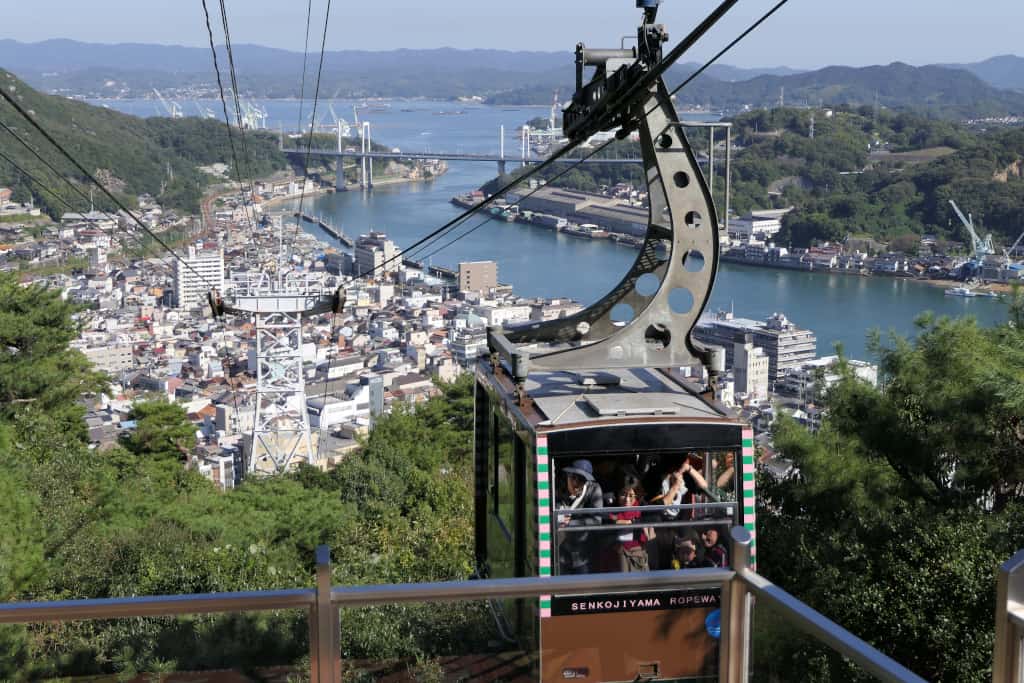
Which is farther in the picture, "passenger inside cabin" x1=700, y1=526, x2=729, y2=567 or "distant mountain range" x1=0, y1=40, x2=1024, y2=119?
"distant mountain range" x1=0, y1=40, x2=1024, y2=119

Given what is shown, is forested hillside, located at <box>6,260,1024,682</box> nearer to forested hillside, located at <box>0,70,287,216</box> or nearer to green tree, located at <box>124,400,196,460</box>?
green tree, located at <box>124,400,196,460</box>

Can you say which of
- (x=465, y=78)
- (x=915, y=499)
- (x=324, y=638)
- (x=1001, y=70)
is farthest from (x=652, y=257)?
(x=1001, y=70)

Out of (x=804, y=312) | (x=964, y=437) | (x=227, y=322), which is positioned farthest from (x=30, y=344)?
→ (x=227, y=322)

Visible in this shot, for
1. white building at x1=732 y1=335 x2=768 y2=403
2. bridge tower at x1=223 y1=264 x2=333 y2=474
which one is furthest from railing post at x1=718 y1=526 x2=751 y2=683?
white building at x1=732 y1=335 x2=768 y2=403

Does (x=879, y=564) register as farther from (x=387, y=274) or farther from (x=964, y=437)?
(x=387, y=274)

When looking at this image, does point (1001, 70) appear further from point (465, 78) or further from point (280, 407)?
point (280, 407)
